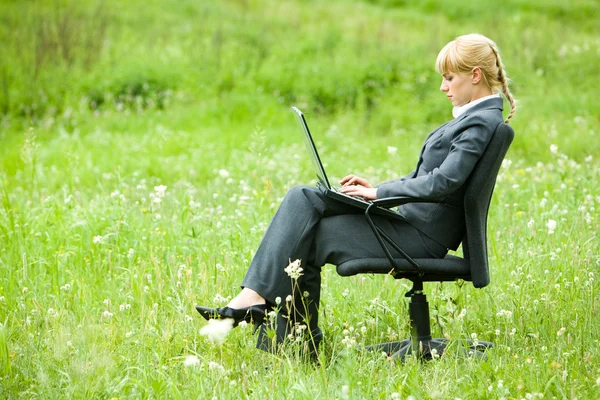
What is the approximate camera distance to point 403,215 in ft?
12.8

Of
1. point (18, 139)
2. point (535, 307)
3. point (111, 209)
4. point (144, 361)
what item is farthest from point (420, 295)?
point (18, 139)

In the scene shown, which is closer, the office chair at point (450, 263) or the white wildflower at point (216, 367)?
the white wildflower at point (216, 367)

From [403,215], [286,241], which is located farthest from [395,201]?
[286,241]

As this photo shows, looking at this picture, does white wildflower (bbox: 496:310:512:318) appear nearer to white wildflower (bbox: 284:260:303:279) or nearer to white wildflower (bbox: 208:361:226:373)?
white wildflower (bbox: 284:260:303:279)

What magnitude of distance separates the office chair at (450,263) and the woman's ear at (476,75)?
0.33 metres

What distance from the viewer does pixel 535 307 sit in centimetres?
422

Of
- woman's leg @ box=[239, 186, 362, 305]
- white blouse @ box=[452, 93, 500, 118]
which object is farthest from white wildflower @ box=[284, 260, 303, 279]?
white blouse @ box=[452, 93, 500, 118]

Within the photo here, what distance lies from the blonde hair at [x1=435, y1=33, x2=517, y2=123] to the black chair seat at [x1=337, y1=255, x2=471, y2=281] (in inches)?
31.6

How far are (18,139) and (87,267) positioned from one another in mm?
5993

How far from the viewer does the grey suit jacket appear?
12.0 feet

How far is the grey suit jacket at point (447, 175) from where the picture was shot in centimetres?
364

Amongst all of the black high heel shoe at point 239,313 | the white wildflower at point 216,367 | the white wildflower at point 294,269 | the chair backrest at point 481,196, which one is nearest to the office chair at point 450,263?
the chair backrest at point 481,196

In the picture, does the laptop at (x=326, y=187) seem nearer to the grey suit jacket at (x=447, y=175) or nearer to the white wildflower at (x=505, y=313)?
the grey suit jacket at (x=447, y=175)

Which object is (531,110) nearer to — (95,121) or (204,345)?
(95,121)
